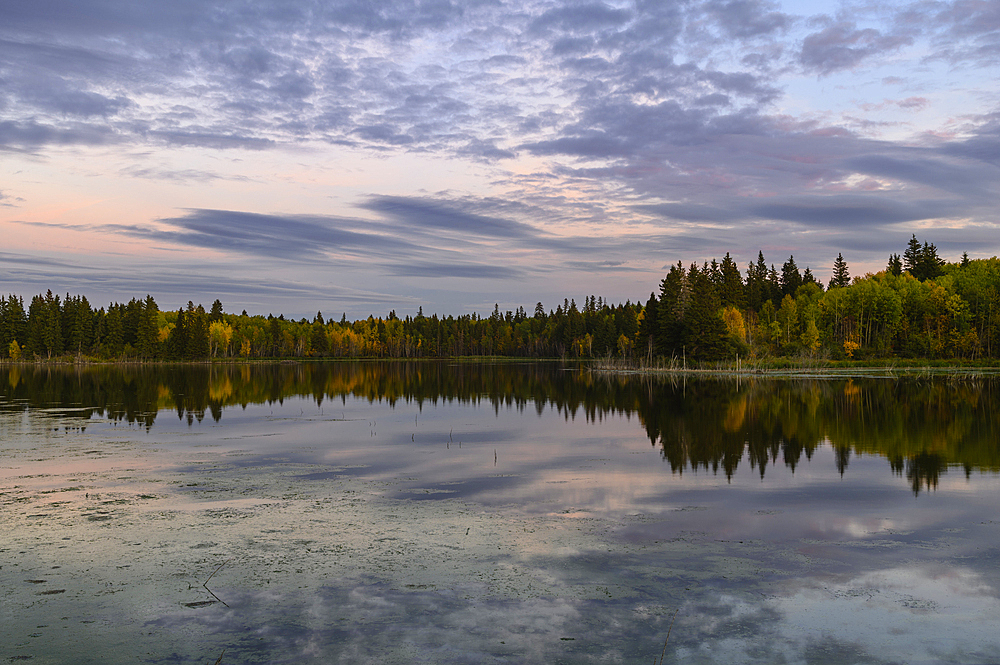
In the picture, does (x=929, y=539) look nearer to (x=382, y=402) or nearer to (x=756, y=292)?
(x=382, y=402)

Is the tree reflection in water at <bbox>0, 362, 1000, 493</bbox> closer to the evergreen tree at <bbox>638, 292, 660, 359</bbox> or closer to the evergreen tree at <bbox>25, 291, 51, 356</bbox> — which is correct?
the evergreen tree at <bbox>638, 292, 660, 359</bbox>

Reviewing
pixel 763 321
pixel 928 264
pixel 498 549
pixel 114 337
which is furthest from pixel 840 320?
pixel 114 337

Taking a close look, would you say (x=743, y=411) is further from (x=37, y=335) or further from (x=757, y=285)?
(x=37, y=335)

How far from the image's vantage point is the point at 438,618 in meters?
9.41

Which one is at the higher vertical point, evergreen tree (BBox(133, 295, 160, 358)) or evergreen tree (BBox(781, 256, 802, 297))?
evergreen tree (BBox(781, 256, 802, 297))

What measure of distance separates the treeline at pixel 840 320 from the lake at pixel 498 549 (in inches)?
2663

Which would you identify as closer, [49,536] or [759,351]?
[49,536]

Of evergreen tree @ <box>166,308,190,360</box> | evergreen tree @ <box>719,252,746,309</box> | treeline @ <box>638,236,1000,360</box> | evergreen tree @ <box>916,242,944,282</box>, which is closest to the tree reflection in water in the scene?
treeline @ <box>638,236,1000,360</box>

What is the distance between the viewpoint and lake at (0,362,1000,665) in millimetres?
8727

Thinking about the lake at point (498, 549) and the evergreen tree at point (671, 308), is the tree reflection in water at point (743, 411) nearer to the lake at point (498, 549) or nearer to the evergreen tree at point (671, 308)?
the lake at point (498, 549)

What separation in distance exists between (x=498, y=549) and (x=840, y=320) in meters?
120

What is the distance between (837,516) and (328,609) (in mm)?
11749

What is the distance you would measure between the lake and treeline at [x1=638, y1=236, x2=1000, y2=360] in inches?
2663

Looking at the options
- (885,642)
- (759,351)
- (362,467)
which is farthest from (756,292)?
(885,642)
